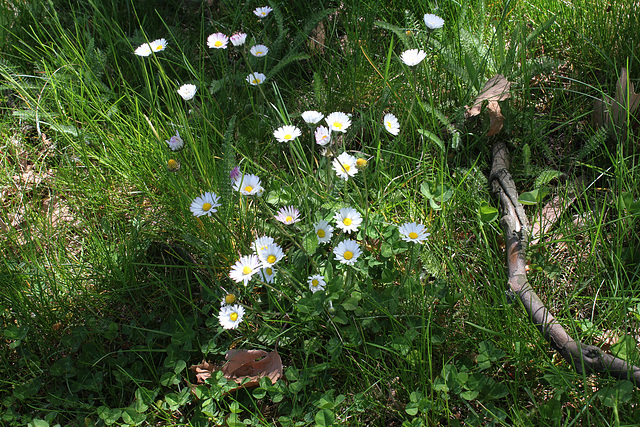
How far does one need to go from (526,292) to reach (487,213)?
1.08 feet

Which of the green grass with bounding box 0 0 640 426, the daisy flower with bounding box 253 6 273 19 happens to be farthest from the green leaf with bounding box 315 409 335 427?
the daisy flower with bounding box 253 6 273 19

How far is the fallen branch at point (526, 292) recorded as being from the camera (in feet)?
4.38

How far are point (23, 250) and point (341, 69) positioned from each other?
5.24ft

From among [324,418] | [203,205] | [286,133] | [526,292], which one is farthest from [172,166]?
[526,292]

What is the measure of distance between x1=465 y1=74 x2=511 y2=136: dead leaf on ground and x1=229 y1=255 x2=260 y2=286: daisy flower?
1111 millimetres

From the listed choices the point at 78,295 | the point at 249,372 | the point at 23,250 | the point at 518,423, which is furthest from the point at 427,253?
the point at 23,250

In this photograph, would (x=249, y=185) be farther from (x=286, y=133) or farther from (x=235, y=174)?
(x=286, y=133)

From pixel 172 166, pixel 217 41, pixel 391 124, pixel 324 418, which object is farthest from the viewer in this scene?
pixel 217 41

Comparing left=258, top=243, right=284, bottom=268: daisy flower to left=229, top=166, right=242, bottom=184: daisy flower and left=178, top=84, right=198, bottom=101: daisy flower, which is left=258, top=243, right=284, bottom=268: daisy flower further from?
left=178, top=84, right=198, bottom=101: daisy flower

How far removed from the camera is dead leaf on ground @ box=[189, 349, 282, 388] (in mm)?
1547

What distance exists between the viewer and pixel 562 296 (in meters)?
1.64

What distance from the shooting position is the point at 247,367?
160 cm

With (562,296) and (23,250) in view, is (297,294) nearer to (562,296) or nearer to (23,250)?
(562,296)

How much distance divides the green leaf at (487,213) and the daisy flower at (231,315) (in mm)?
901
